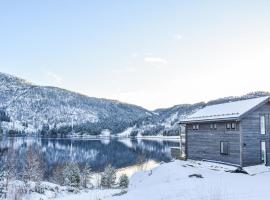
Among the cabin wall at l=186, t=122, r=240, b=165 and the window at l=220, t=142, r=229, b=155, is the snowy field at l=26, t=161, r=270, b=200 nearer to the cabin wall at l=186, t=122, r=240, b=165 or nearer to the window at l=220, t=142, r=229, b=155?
the cabin wall at l=186, t=122, r=240, b=165

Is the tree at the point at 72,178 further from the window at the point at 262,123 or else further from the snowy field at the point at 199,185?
the window at the point at 262,123

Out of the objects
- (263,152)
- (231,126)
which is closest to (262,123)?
(263,152)

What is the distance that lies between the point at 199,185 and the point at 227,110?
1702 cm

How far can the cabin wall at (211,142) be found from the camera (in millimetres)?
38250

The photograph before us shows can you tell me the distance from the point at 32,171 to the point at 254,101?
122 feet

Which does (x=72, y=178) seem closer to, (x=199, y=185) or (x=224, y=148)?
(x=224, y=148)

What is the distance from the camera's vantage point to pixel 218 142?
1633 inches

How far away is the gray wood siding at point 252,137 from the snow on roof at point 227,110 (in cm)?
86

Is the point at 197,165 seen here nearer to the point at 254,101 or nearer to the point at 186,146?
the point at 186,146

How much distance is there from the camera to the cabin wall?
3825 cm

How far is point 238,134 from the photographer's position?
37.8m

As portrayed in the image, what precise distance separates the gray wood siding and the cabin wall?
2.61 feet

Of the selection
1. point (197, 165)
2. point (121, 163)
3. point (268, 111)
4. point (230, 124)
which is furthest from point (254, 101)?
point (121, 163)

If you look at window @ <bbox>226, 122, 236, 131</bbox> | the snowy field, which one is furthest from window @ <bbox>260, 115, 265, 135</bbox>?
the snowy field
